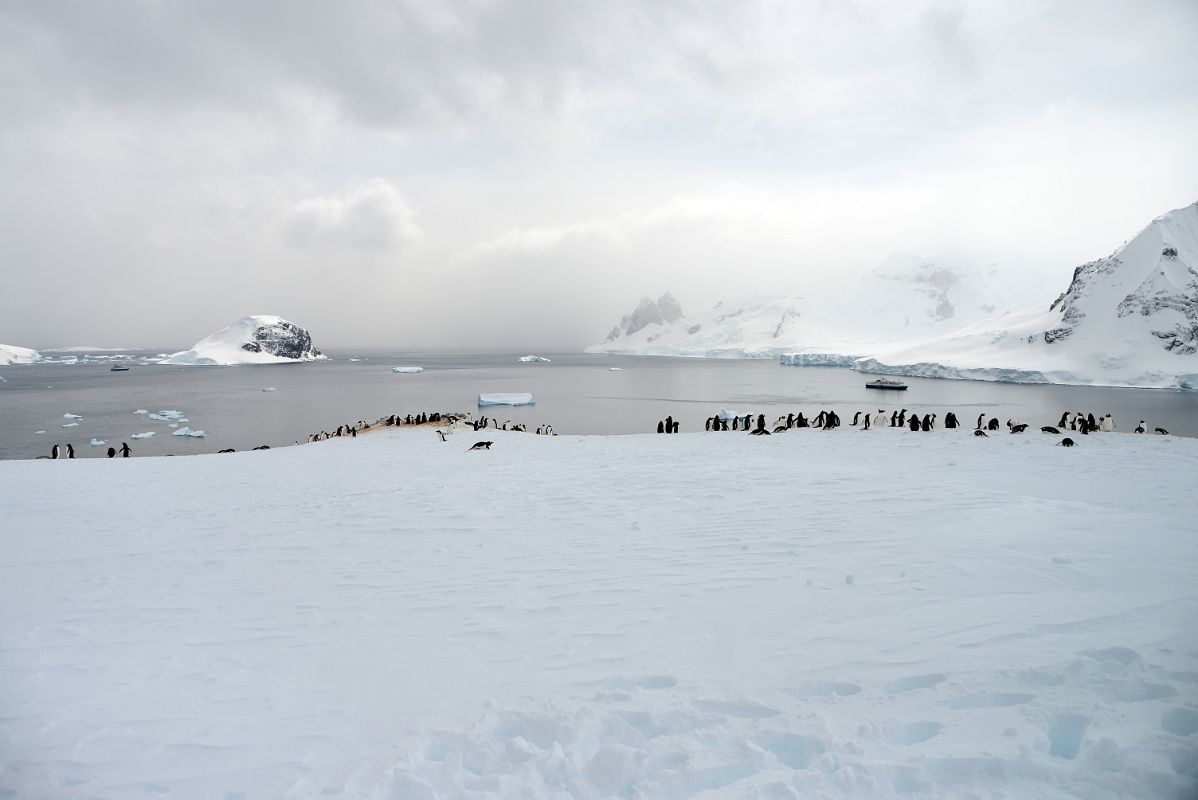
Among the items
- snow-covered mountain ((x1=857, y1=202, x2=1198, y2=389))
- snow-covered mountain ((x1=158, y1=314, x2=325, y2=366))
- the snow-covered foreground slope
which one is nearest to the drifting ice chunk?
the snow-covered foreground slope

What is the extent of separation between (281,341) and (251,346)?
7441 mm

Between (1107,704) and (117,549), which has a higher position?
(1107,704)

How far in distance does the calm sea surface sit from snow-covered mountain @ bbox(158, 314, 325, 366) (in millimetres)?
55522

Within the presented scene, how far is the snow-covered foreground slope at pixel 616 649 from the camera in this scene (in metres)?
3.15

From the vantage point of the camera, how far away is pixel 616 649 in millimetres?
4375

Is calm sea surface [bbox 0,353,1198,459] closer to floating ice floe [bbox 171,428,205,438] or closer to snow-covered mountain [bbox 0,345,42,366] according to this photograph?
floating ice floe [bbox 171,428,205,438]

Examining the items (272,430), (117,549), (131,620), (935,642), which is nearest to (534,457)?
(117,549)

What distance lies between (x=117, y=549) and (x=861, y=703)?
8367mm

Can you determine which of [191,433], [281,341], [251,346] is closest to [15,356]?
[251,346]

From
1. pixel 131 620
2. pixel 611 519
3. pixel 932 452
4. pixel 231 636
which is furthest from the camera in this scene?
pixel 932 452

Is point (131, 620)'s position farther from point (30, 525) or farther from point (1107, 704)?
point (1107, 704)

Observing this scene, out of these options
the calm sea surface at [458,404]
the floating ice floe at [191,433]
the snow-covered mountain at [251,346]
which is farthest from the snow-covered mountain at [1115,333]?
the snow-covered mountain at [251,346]

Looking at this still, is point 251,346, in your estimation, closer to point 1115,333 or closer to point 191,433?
point 191,433

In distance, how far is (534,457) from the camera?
618 inches
